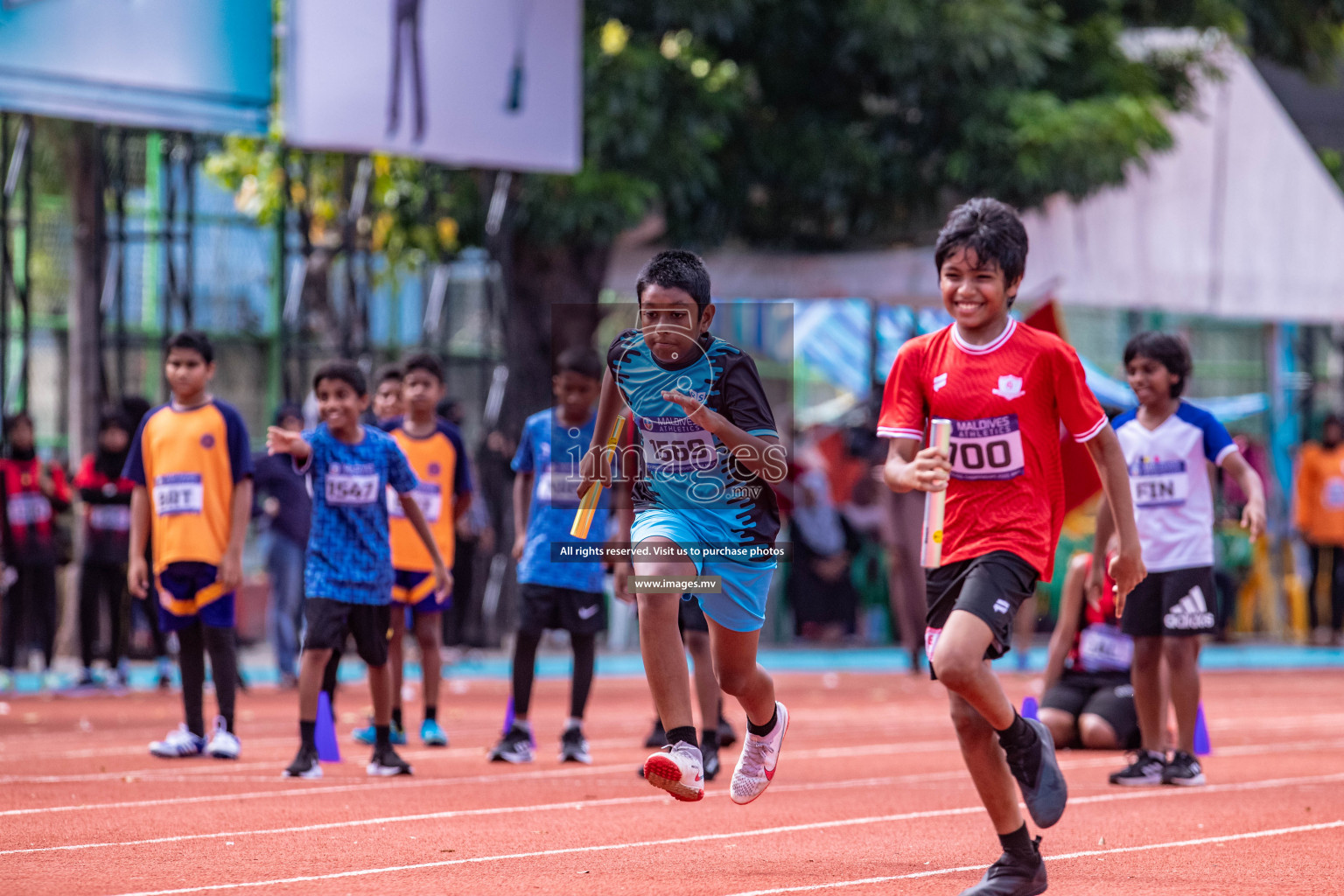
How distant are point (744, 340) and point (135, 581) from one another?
18.0 meters

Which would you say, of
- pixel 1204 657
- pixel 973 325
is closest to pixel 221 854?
pixel 973 325

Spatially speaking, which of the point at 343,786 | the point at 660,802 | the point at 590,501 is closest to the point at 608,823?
the point at 660,802

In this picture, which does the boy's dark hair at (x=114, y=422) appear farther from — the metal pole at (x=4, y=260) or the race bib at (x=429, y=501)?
the race bib at (x=429, y=501)

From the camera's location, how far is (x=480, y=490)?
18.3 metres

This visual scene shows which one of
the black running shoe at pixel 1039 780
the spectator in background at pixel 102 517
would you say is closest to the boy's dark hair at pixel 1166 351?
the black running shoe at pixel 1039 780

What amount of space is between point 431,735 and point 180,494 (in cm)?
209

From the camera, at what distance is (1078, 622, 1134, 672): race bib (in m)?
11.3

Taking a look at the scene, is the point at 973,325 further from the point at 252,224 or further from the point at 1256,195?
the point at 252,224

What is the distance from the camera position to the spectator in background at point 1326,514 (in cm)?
Result: 2166

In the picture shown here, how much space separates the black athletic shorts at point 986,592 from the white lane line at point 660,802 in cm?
223

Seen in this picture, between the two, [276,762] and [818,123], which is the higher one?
[818,123]

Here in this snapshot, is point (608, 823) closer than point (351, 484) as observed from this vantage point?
Yes

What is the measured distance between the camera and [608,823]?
757cm

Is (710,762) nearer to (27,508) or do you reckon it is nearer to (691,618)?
(691,618)
